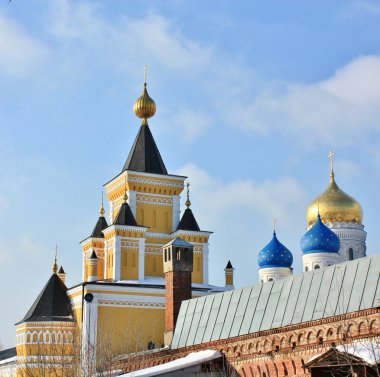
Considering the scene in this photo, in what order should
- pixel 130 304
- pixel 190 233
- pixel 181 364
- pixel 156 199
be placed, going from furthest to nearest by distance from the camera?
1. pixel 156 199
2. pixel 190 233
3. pixel 130 304
4. pixel 181 364

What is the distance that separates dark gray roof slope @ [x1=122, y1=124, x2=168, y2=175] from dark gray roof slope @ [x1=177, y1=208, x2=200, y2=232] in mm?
2098

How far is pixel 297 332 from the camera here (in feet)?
63.5

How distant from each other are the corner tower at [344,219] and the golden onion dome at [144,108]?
9686mm

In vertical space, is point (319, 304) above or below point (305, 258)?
below

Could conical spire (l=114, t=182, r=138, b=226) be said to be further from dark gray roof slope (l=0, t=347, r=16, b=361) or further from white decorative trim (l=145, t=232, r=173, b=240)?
dark gray roof slope (l=0, t=347, r=16, b=361)

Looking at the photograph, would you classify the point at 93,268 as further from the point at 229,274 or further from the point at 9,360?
the point at 229,274

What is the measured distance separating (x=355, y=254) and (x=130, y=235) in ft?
41.7

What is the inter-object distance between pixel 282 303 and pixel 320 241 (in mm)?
16951

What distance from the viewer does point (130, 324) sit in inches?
1276

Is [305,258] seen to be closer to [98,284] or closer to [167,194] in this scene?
[167,194]

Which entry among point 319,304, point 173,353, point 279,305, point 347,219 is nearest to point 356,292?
point 319,304

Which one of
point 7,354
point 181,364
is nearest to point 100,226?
point 7,354

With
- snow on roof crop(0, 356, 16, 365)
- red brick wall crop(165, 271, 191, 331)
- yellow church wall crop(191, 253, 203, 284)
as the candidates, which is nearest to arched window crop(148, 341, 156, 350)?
yellow church wall crop(191, 253, 203, 284)

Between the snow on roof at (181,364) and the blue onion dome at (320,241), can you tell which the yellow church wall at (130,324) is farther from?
the snow on roof at (181,364)
